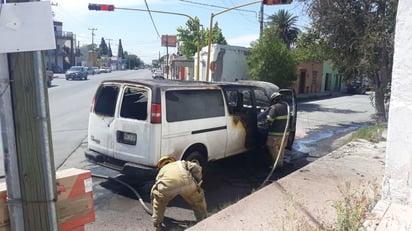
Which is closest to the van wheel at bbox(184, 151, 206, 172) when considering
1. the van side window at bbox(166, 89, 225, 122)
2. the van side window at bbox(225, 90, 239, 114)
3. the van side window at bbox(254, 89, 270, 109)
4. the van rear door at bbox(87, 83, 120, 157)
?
the van side window at bbox(166, 89, 225, 122)

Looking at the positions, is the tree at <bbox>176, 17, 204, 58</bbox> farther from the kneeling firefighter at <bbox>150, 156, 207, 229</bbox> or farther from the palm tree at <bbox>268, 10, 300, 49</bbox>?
the kneeling firefighter at <bbox>150, 156, 207, 229</bbox>

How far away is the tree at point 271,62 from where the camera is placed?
22.0 m

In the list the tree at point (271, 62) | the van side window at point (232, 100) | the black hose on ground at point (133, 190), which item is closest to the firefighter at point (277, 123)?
the van side window at point (232, 100)

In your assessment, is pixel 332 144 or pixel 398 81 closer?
pixel 398 81

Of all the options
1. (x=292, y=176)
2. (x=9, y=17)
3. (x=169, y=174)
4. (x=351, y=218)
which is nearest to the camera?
(x=9, y=17)

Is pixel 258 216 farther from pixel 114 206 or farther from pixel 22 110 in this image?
pixel 22 110

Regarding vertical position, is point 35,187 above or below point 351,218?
above

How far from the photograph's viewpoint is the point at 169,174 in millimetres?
4441

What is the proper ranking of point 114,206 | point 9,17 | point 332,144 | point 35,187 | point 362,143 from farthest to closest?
point 332,144 < point 362,143 < point 114,206 < point 35,187 < point 9,17

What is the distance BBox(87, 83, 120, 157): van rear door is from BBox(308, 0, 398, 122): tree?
28.5 feet

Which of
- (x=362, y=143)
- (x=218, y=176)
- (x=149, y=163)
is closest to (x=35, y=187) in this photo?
(x=149, y=163)

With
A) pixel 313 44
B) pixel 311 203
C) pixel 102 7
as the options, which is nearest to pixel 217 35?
pixel 102 7

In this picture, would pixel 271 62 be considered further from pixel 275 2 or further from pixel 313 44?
pixel 275 2

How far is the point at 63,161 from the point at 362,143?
265 inches
